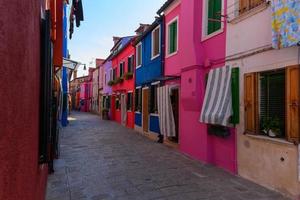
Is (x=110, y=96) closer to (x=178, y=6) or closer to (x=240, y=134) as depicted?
(x=178, y=6)

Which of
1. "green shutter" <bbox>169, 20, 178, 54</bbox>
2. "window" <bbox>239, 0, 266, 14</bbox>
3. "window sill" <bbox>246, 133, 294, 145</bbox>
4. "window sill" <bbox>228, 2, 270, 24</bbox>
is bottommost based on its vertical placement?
"window sill" <bbox>246, 133, 294, 145</bbox>

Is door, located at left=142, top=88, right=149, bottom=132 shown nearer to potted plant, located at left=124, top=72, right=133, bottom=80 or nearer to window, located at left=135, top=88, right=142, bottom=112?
window, located at left=135, top=88, right=142, bottom=112

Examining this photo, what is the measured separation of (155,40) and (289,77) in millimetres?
9754

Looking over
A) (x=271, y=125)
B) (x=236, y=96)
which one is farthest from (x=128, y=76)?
(x=271, y=125)

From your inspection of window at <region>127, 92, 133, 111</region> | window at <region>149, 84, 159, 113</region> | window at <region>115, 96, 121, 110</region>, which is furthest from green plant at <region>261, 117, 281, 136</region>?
window at <region>115, 96, 121, 110</region>

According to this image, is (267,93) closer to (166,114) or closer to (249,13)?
(249,13)

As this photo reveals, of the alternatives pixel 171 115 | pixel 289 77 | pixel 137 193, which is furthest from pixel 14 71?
pixel 171 115

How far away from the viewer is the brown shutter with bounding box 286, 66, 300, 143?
548 cm

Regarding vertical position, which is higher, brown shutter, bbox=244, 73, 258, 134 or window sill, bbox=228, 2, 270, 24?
window sill, bbox=228, 2, 270, 24

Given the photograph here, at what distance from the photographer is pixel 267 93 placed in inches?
259

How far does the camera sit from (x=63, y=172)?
25.8ft

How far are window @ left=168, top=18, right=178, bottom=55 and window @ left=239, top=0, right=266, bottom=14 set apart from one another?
4953 mm

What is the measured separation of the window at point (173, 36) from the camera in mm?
12289

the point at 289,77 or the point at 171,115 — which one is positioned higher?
the point at 289,77
